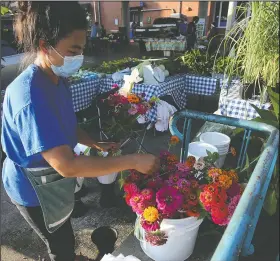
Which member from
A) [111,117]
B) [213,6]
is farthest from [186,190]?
[213,6]

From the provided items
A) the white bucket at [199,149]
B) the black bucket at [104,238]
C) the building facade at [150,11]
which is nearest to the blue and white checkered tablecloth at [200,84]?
the white bucket at [199,149]

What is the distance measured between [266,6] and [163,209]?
2.09m

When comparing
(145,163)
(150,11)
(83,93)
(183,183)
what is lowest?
(83,93)

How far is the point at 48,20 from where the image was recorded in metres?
1.16

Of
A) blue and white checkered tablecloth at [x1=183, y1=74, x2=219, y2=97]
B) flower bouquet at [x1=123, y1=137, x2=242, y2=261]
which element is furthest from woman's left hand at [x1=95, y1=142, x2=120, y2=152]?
blue and white checkered tablecloth at [x1=183, y1=74, x2=219, y2=97]

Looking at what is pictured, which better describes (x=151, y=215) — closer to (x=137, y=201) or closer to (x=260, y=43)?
(x=137, y=201)

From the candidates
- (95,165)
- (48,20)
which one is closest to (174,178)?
(95,165)

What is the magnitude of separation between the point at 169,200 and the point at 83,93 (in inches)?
163

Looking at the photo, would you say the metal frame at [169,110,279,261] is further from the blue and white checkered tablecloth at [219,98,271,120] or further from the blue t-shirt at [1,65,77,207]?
the blue and white checkered tablecloth at [219,98,271,120]

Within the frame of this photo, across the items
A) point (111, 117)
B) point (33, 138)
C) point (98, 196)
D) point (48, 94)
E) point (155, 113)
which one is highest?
point (48, 94)

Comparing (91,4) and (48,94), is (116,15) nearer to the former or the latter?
(91,4)

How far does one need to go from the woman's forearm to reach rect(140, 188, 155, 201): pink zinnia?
0.15 m

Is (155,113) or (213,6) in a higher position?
(213,6)

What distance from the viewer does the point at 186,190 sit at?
1.24 metres
